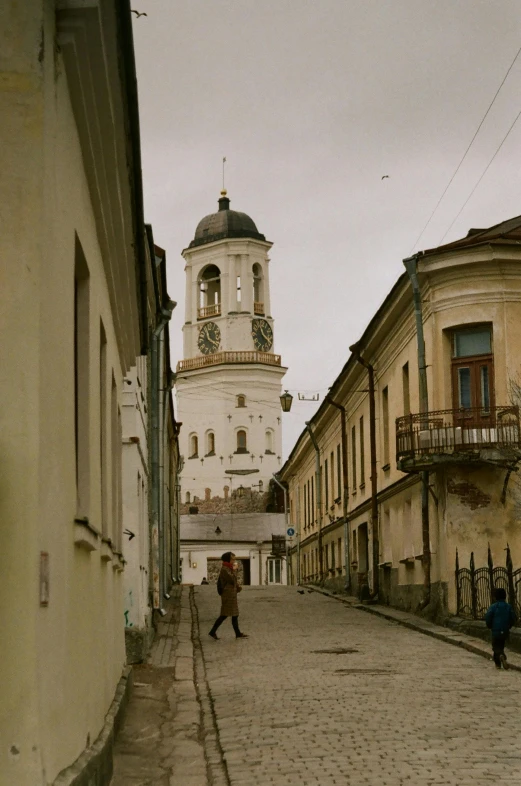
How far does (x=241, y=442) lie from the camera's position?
301 ft

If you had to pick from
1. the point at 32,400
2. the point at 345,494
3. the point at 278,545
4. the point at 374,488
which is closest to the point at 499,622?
the point at 32,400

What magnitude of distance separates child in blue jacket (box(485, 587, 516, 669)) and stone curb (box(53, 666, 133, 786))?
531 centimetres

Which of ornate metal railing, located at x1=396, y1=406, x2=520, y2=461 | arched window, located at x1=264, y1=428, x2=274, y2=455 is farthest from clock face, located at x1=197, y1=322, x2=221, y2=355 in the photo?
ornate metal railing, located at x1=396, y1=406, x2=520, y2=461

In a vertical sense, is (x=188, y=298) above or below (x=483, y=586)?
above

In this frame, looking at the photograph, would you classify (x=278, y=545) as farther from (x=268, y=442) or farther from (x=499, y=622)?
(x=499, y=622)

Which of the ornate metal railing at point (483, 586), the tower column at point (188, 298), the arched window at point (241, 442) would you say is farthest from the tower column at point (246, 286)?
the ornate metal railing at point (483, 586)

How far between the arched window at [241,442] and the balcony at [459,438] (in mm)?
67297

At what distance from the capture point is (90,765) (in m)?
6.66

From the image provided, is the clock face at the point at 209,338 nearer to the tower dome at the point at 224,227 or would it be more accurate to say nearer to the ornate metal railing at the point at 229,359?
the ornate metal railing at the point at 229,359

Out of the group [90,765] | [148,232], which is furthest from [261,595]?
[90,765]

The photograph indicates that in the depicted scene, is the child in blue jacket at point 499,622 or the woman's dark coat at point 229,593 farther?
the woman's dark coat at point 229,593

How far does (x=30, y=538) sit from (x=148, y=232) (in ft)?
52.7

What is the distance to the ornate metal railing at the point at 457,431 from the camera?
73.8ft

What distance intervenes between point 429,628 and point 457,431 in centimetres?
359
